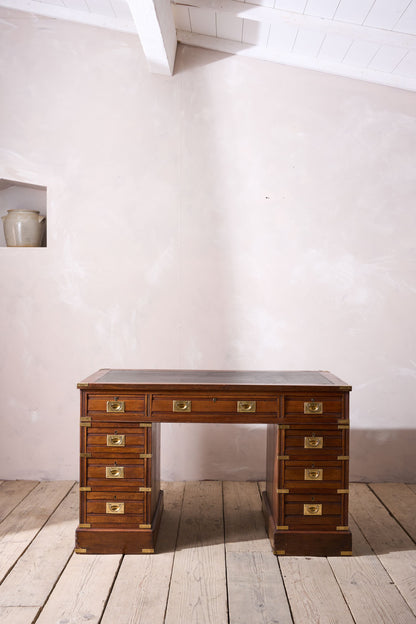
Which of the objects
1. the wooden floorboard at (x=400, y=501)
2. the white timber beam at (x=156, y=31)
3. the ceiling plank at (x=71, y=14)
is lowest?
the wooden floorboard at (x=400, y=501)

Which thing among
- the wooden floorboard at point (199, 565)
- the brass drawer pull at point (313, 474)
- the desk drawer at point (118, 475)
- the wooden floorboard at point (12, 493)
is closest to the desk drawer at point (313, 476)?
the brass drawer pull at point (313, 474)

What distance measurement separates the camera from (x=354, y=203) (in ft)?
12.0

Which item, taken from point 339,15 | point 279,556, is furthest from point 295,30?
point 279,556

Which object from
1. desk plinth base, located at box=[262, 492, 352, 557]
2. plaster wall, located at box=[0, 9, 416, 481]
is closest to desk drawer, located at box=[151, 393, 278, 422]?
desk plinth base, located at box=[262, 492, 352, 557]

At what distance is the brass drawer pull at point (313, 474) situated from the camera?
2641 mm

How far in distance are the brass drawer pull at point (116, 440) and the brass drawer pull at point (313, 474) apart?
2.96ft

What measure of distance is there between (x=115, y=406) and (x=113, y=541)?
0.64 m

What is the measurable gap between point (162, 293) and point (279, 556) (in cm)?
181

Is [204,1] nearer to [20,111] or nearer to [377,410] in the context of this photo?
[20,111]

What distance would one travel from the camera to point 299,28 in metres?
3.25

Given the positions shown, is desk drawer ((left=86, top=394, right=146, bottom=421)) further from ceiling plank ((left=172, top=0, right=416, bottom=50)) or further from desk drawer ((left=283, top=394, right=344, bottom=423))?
ceiling plank ((left=172, top=0, right=416, bottom=50))

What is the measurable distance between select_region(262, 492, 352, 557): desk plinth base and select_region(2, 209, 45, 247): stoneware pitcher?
2.49 meters

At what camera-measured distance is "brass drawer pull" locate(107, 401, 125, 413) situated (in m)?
2.64

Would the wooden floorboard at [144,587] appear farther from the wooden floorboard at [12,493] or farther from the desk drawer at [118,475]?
the wooden floorboard at [12,493]
